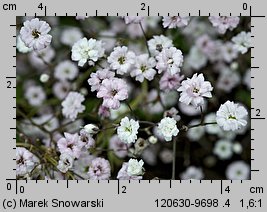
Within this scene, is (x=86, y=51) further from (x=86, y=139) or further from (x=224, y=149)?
(x=224, y=149)

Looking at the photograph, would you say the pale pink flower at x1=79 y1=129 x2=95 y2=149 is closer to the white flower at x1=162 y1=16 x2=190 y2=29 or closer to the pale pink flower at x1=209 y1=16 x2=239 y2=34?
the white flower at x1=162 y1=16 x2=190 y2=29

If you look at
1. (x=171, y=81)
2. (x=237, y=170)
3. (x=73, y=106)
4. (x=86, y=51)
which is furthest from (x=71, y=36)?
(x=237, y=170)

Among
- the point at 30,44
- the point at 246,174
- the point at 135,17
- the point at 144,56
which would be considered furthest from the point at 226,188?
the point at 30,44

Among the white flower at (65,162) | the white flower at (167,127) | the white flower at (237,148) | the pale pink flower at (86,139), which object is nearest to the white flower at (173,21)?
the white flower at (167,127)

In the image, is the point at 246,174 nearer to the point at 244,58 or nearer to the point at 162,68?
the point at 244,58

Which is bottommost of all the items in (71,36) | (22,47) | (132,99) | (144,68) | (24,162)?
(24,162)

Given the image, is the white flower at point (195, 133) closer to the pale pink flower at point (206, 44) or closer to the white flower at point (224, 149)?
the white flower at point (224, 149)
